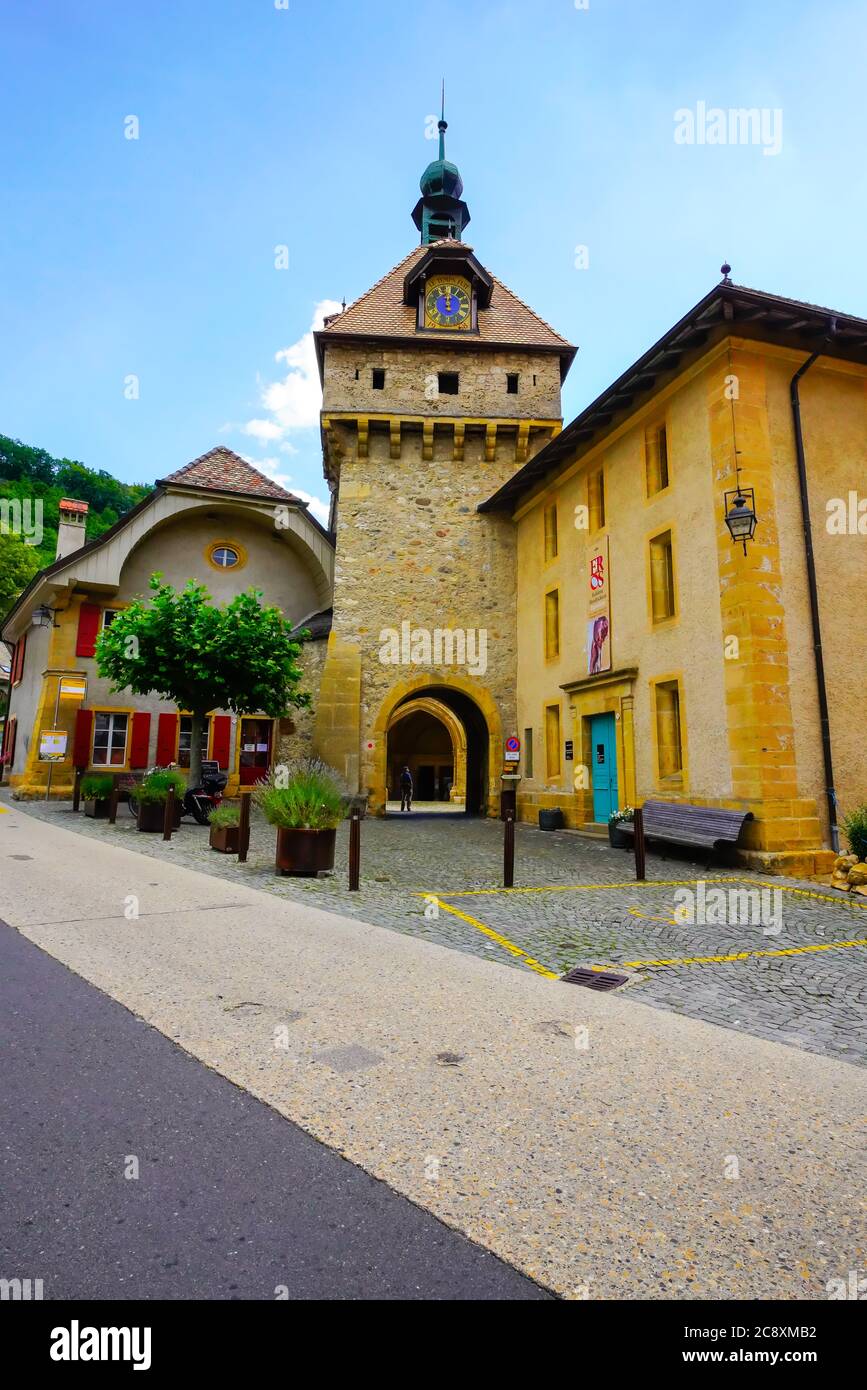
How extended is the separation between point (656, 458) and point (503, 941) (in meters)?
10.7

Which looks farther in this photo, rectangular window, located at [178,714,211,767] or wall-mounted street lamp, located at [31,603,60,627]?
rectangular window, located at [178,714,211,767]

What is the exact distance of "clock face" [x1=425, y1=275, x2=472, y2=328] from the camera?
20.9 metres

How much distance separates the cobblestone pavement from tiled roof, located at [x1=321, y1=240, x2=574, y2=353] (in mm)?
14747

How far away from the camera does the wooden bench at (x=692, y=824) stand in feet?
33.4

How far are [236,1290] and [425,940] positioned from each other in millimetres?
3970

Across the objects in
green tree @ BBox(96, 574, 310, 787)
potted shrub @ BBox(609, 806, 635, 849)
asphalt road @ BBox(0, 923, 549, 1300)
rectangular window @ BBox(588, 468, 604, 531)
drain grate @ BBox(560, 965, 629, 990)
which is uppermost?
rectangular window @ BBox(588, 468, 604, 531)

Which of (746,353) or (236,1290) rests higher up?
(746,353)

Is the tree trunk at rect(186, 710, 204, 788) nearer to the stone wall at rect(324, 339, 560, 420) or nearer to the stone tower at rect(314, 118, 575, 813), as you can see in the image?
the stone tower at rect(314, 118, 575, 813)

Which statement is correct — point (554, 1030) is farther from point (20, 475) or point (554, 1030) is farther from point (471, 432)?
point (20, 475)

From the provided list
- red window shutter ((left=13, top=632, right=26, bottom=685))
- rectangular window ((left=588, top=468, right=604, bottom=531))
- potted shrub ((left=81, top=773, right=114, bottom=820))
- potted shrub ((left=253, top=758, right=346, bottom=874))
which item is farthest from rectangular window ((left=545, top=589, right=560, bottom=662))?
red window shutter ((left=13, top=632, right=26, bottom=685))

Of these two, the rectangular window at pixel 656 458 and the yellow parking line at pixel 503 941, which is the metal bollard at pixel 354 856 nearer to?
the yellow parking line at pixel 503 941

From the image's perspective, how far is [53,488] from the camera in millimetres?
47906

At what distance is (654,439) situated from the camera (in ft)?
45.1

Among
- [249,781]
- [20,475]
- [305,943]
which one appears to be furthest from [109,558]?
[20,475]
